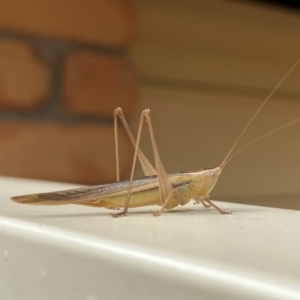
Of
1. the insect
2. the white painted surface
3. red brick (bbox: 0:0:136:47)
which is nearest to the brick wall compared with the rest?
red brick (bbox: 0:0:136:47)

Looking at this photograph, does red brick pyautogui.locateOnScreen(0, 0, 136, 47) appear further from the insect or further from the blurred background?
the insect

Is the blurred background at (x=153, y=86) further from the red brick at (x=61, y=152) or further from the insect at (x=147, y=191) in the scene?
the insect at (x=147, y=191)

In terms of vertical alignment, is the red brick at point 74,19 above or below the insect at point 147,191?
above

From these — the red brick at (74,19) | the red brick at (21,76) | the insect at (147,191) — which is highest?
the red brick at (74,19)

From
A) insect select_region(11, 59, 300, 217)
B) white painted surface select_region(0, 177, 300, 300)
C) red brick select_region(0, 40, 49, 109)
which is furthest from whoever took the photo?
red brick select_region(0, 40, 49, 109)

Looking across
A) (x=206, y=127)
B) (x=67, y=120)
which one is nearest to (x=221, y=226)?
(x=67, y=120)

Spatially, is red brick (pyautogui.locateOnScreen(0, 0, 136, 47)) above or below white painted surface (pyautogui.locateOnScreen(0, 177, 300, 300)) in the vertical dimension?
above

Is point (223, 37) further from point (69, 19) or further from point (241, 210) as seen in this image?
point (241, 210)

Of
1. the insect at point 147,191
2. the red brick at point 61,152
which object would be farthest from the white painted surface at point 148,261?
the red brick at point 61,152
